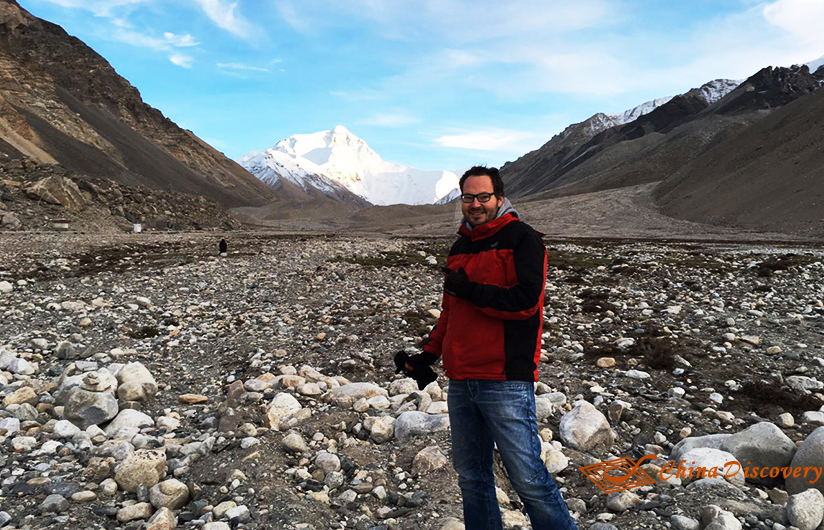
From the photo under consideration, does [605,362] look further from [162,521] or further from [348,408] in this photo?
[162,521]

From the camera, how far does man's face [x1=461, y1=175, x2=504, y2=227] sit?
3861 millimetres

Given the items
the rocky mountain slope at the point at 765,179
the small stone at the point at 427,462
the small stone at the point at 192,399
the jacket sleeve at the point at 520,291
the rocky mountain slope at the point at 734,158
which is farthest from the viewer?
the rocky mountain slope at the point at 734,158

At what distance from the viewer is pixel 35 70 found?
4195 inches

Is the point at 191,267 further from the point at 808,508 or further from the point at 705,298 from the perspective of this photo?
the point at 808,508

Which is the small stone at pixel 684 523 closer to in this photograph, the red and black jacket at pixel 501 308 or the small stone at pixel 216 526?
the red and black jacket at pixel 501 308

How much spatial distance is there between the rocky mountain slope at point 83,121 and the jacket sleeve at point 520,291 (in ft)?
263

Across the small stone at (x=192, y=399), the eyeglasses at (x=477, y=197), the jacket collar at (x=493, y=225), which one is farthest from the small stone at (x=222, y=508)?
the eyeglasses at (x=477, y=197)

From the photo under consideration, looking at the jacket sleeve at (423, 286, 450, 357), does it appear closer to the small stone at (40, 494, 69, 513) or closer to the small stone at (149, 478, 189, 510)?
the small stone at (149, 478, 189, 510)

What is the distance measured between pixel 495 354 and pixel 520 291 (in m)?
0.56

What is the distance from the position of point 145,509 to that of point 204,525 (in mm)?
743

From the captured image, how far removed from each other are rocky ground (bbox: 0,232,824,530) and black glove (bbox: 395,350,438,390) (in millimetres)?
1361

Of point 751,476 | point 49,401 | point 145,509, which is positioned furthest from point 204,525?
point 751,476

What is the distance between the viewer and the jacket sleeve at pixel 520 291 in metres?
3.48

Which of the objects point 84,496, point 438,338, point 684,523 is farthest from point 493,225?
point 84,496
